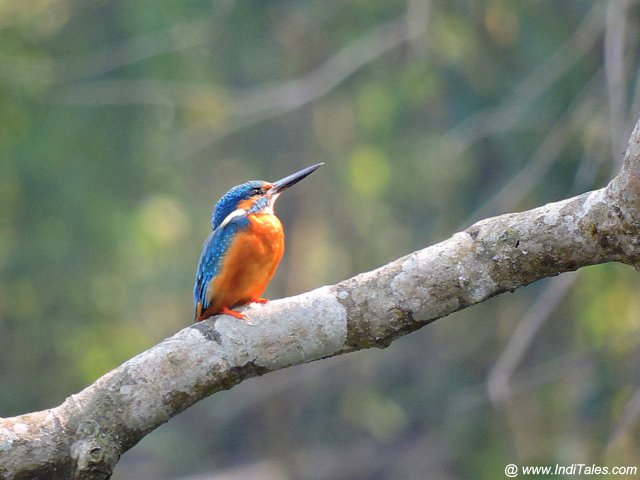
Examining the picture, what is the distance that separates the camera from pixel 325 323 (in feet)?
10.5

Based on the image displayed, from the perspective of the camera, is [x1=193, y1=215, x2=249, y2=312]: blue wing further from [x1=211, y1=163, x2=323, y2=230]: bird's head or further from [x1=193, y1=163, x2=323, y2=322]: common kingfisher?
[x1=211, y1=163, x2=323, y2=230]: bird's head

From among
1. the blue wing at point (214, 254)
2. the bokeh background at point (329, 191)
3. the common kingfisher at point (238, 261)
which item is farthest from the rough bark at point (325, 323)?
the bokeh background at point (329, 191)

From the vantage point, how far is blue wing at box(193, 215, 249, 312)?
4281 millimetres

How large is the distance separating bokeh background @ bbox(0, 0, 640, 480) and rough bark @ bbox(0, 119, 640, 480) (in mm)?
2286

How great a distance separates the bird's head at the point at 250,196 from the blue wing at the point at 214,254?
12.2 inches

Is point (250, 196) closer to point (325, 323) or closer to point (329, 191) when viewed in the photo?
point (325, 323)

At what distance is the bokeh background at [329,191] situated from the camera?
6.89m

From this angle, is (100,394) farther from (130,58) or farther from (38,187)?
(38,187)

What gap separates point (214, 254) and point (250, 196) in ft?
1.95

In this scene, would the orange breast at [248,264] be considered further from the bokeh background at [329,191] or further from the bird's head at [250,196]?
the bokeh background at [329,191]

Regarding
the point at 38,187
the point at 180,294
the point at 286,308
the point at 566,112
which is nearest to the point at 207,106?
the point at 38,187

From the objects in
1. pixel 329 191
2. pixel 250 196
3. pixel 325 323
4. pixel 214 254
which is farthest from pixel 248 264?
pixel 329 191

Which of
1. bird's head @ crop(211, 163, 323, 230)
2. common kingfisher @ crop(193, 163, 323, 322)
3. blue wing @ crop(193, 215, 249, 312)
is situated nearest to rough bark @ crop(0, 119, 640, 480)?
common kingfisher @ crop(193, 163, 323, 322)

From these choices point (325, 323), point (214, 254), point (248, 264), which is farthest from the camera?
point (214, 254)
